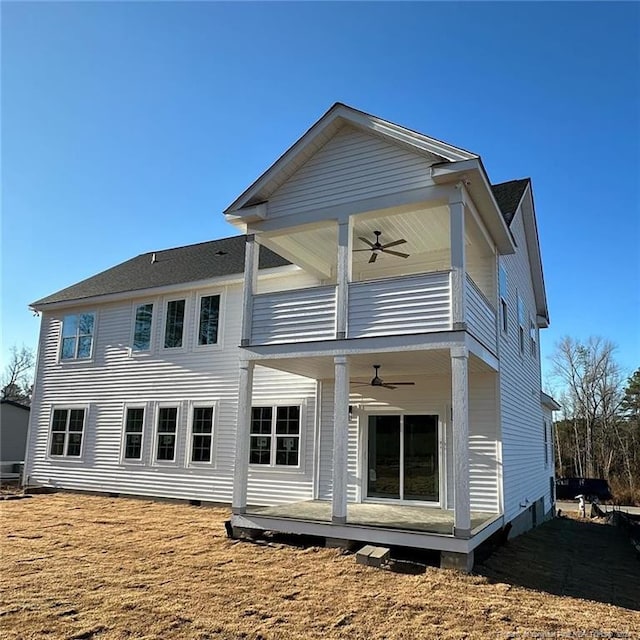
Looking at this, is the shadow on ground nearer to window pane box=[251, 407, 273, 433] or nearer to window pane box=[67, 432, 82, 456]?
window pane box=[251, 407, 273, 433]

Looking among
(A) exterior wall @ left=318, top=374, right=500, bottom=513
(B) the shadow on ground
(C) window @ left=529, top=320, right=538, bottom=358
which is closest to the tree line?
(C) window @ left=529, top=320, right=538, bottom=358

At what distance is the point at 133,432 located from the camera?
14711mm

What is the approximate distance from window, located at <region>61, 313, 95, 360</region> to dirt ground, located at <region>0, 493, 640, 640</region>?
7.13 meters

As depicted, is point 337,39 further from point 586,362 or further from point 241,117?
point 586,362

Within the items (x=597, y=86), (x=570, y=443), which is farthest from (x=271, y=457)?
(x=570, y=443)

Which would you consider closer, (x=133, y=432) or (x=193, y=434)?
(x=193, y=434)

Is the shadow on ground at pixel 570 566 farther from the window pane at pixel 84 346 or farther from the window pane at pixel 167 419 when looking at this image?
the window pane at pixel 84 346

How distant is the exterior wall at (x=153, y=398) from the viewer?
1268 centimetres

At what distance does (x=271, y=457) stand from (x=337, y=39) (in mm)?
9289

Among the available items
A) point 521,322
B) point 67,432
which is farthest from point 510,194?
point 67,432

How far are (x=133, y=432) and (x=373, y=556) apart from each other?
31.5ft

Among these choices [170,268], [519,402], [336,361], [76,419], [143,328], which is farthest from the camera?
[170,268]

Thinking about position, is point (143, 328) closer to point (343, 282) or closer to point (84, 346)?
point (84, 346)

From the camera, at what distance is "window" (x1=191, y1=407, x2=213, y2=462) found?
1345 cm
